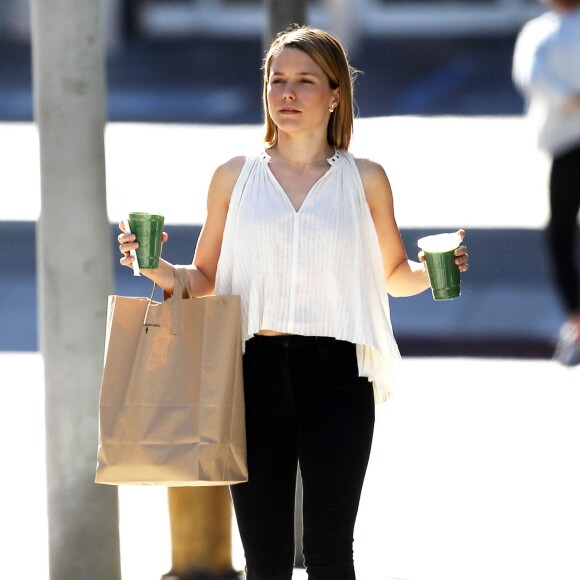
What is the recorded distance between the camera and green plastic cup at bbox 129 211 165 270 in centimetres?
336

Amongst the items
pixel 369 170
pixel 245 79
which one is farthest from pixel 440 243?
pixel 245 79

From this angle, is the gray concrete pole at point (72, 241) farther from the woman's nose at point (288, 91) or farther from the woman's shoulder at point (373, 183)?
the woman's shoulder at point (373, 183)

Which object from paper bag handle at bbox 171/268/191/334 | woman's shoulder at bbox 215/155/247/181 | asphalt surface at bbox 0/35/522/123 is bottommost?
paper bag handle at bbox 171/268/191/334

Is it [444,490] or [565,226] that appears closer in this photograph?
[444,490]

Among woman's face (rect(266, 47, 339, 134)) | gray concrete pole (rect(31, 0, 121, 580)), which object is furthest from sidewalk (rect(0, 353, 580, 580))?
woman's face (rect(266, 47, 339, 134))

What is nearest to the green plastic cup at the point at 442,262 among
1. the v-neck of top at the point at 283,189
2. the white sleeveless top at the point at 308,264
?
the white sleeveless top at the point at 308,264

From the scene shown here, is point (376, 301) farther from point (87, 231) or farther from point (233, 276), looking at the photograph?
point (87, 231)

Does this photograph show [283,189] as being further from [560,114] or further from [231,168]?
[560,114]

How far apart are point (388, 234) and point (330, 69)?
452mm

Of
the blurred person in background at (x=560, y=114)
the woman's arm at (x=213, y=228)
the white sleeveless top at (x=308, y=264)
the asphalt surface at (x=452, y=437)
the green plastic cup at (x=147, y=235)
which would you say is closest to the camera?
the green plastic cup at (x=147, y=235)

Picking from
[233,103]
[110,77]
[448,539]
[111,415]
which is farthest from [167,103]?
[111,415]

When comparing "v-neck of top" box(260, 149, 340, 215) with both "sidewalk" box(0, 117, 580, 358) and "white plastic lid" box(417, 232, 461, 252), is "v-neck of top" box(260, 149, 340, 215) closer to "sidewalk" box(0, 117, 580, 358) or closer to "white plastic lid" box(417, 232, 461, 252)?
"white plastic lid" box(417, 232, 461, 252)

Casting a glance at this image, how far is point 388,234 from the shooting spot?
366 centimetres

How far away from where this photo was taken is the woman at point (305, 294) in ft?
11.3
